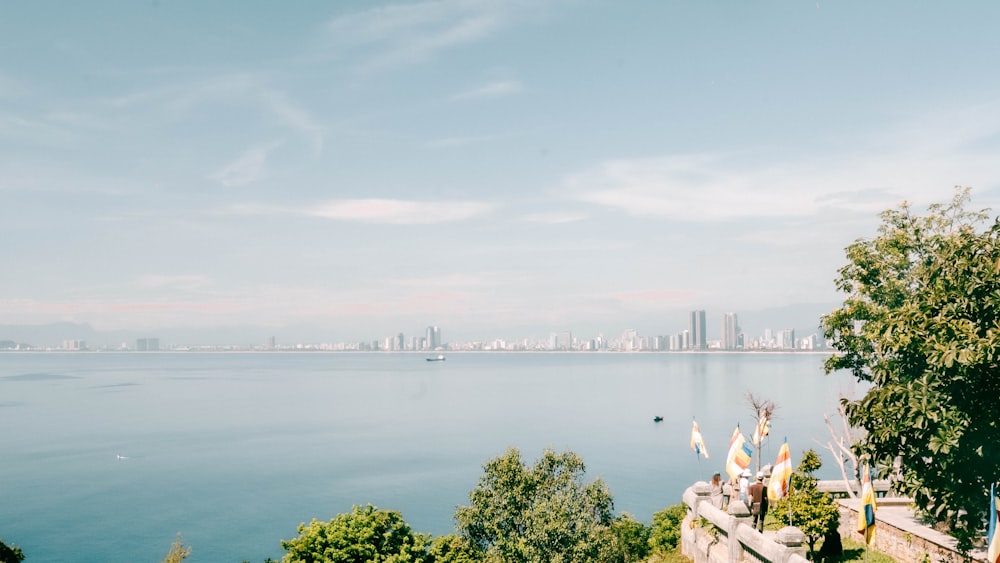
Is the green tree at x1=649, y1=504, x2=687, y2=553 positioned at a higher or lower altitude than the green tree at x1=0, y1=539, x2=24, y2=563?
lower

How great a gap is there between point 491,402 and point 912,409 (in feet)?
592

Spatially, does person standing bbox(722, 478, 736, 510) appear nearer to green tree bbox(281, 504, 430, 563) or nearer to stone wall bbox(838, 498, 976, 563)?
stone wall bbox(838, 498, 976, 563)

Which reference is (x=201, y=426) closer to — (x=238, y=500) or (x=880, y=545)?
(x=238, y=500)

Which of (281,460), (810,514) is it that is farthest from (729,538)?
(281,460)

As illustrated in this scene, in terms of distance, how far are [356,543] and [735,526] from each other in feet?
40.1

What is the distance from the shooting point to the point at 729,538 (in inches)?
950

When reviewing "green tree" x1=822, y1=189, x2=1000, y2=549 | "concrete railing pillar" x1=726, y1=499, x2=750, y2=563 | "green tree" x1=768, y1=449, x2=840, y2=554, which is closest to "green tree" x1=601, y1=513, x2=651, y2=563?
"concrete railing pillar" x1=726, y1=499, x2=750, y2=563

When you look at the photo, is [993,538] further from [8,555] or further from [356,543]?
[8,555]

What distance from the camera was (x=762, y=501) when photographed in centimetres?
2686

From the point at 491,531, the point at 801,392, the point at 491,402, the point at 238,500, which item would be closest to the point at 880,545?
the point at 491,531

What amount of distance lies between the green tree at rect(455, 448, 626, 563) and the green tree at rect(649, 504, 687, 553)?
4.23 m

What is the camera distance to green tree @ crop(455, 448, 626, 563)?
3120 cm

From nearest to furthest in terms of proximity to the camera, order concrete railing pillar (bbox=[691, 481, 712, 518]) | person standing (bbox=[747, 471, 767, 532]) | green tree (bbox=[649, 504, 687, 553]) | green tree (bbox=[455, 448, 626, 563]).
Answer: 1. person standing (bbox=[747, 471, 767, 532])
2. concrete railing pillar (bbox=[691, 481, 712, 518])
3. green tree (bbox=[455, 448, 626, 563])
4. green tree (bbox=[649, 504, 687, 553])

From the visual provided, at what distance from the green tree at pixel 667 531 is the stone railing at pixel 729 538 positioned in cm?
877
